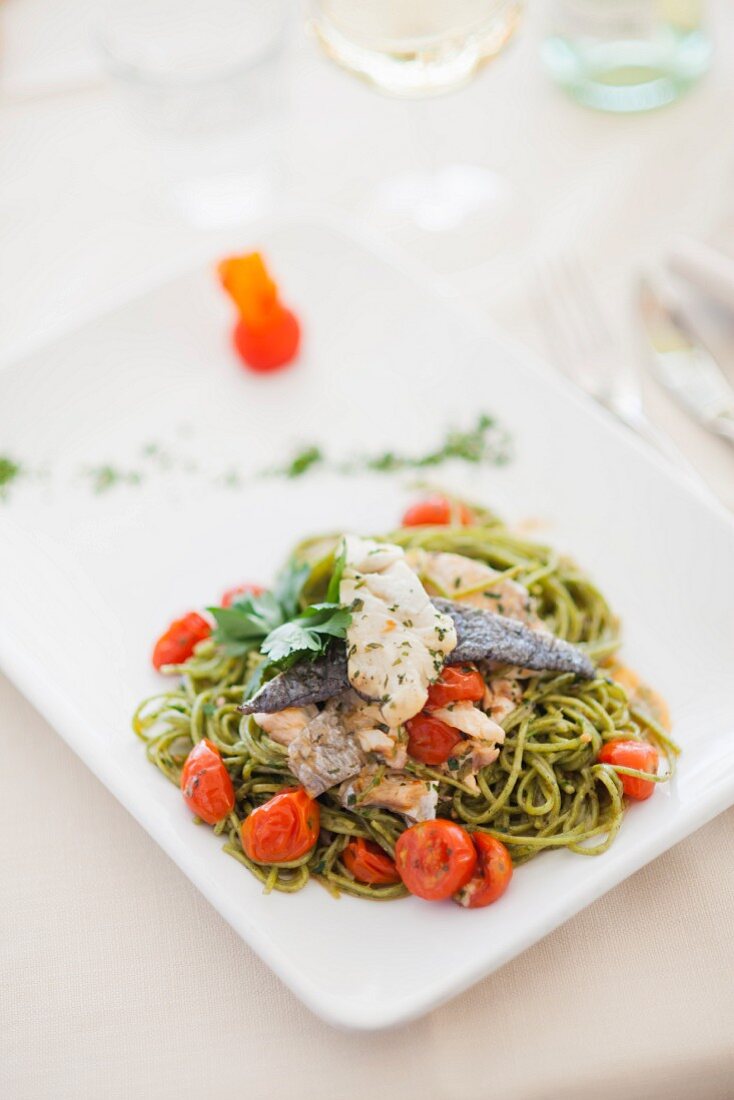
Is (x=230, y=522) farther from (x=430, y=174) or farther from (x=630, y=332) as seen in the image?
(x=430, y=174)

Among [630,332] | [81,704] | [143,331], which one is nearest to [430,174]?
[630,332]

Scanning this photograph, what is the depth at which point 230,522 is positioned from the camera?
3.63m

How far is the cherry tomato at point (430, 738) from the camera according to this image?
9.33ft

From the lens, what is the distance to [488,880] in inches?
103

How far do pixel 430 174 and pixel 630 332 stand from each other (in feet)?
4.22

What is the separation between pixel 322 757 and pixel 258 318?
1.72 metres

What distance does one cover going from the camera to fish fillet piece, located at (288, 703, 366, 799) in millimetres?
2775

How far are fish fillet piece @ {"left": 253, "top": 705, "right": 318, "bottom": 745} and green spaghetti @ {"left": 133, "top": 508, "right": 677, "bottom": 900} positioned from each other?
0.14 ft

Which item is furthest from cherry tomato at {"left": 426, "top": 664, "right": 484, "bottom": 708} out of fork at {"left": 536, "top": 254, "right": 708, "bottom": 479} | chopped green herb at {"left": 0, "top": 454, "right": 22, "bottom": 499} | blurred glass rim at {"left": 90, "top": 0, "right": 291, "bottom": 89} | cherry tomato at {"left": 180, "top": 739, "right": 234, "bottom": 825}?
blurred glass rim at {"left": 90, "top": 0, "right": 291, "bottom": 89}

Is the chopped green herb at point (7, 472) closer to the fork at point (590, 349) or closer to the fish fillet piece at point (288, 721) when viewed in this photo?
the fish fillet piece at point (288, 721)

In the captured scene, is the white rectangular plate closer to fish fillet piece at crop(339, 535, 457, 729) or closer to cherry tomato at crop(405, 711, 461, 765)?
cherry tomato at crop(405, 711, 461, 765)

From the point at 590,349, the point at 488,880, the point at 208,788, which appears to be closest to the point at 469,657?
the point at 488,880

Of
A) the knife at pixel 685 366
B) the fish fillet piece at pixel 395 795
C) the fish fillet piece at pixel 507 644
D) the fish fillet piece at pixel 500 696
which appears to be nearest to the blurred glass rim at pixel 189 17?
the knife at pixel 685 366

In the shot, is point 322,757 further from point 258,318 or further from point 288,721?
point 258,318
